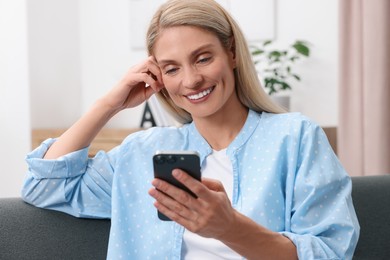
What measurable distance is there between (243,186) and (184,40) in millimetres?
341

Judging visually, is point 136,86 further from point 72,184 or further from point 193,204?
point 193,204

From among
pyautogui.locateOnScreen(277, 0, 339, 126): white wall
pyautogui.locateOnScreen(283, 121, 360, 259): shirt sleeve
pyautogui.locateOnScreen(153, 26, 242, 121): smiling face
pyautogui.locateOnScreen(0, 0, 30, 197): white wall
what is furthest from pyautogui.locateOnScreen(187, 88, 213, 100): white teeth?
pyautogui.locateOnScreen(0, 0, 30, 197): white wall

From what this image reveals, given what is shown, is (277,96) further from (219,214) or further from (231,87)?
(219,214)

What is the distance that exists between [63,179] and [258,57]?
263cm

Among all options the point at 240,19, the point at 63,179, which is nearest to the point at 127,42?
the point at 240,19

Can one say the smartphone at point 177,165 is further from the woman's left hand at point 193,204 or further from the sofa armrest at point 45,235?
the sofa armrest at point 45,235

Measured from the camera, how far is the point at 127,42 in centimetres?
461

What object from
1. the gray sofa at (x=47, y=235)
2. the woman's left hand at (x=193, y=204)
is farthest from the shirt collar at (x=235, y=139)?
the woman's left hand at (x=193, y=204)

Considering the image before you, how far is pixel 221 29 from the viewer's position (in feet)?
4.73

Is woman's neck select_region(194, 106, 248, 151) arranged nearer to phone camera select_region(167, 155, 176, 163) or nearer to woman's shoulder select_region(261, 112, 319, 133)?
woman's shoulder select_region(261, 112, 319, 133)

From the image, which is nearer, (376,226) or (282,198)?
(282,198)

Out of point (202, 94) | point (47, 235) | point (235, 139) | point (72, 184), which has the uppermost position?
point (202, 94)

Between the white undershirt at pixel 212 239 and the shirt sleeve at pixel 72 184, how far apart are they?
253 mm

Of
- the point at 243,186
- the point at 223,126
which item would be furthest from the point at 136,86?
the point at 243,186
